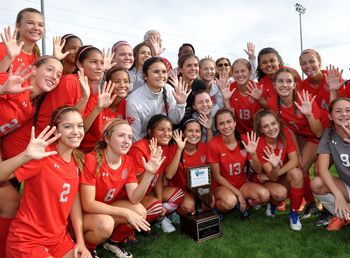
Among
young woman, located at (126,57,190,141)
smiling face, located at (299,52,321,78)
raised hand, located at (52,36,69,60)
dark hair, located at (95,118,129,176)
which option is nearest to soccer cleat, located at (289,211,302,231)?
young woman, located at (126,57,190,141)

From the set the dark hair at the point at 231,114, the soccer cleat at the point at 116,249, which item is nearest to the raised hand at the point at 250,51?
the dark hair at the point at 231,114

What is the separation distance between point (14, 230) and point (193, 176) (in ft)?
6.80

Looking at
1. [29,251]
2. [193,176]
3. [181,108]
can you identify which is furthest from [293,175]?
[29,251]

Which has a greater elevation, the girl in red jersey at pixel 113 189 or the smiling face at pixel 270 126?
the smiling face at pixel 270 126

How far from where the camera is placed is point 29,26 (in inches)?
159

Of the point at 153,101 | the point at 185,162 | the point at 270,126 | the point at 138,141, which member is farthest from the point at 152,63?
the point at 270,126

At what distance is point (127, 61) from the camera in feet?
16.9

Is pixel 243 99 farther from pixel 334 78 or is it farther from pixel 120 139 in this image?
pixel 120 139

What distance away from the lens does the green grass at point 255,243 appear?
3672mm

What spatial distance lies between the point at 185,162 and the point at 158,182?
50cm

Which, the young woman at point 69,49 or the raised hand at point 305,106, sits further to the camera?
the young woman at point 69,49

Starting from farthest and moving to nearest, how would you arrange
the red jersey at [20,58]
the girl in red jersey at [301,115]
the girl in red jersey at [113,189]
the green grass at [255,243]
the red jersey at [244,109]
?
the red jersey at [244,109] → the girl in red jersey at [301,115] → the red jersey at [20,58] → the green grass at [255,243] → the girl in red jersey at [113,189]

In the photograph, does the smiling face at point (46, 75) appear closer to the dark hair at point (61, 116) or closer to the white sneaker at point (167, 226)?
the dark hair at point (61, 116)

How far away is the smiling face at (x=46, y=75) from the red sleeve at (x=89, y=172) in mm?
853
